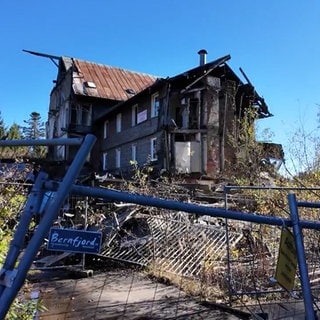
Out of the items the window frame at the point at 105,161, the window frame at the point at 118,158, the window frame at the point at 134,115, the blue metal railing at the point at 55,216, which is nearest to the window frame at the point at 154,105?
the window frame at the point at 134,115

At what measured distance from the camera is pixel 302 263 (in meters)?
2.25

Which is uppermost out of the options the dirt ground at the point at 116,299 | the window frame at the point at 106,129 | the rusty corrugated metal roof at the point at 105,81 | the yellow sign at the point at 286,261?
the rusty corrugated metal roof at the point at 105,81

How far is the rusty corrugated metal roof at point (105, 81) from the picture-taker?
111 feet

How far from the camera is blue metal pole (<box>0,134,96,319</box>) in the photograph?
5.68ft

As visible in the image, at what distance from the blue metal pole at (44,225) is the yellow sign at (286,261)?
121cm

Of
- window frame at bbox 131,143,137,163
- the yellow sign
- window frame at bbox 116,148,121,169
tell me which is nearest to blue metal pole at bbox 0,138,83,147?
the yellow sign

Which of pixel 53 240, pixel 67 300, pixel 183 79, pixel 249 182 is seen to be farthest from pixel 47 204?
pixel 183 79

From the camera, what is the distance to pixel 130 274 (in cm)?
832

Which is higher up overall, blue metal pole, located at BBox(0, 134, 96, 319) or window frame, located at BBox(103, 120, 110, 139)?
window frame, located at BBox(103, 120, 110, 139)

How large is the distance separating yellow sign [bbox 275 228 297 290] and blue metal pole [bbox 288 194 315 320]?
5cm

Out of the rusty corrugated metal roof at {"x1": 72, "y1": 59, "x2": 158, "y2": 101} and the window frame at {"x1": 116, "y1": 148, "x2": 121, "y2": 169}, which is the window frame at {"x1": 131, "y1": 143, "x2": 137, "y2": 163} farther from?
the rusty corrugated metal roof at {"x1": 72, "y1": 59, "x2": 158, "y2": 101}

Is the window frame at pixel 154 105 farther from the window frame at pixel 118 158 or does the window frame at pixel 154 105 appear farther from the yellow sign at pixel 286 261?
the yellow sign at pixel 286 261

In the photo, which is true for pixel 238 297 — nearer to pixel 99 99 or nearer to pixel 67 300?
pixel 67 300

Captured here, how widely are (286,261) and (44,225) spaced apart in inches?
53.8
